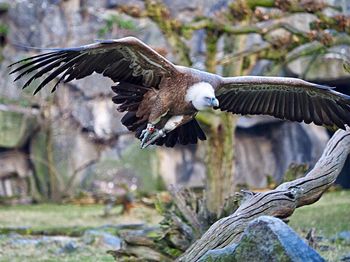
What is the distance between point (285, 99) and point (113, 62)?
5.23 ft

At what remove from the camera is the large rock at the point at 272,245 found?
3.70m

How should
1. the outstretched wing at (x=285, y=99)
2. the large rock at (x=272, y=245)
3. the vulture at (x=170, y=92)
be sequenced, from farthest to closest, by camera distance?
the outstretched wing at (x=285, y=99) < the vulture at (x=170, y=92) < the large rock at (x=272, y=245)

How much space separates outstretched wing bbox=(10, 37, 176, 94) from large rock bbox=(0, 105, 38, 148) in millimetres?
9540

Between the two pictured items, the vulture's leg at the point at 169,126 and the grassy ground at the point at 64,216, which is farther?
the grassy ground at the point at 64,216

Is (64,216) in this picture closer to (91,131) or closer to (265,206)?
(91,131)

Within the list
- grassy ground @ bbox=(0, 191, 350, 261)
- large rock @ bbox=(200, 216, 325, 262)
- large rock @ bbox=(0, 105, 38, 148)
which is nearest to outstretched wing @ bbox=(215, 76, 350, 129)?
grassy ground @ bbox=(0, 191, 350, 261)

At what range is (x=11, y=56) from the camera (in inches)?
646

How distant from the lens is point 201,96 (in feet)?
19.6

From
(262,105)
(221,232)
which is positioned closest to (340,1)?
(262,105)

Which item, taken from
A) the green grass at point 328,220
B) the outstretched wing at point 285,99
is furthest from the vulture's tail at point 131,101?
the green grass at point 328,220

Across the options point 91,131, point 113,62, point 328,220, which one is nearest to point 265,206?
point 113,62

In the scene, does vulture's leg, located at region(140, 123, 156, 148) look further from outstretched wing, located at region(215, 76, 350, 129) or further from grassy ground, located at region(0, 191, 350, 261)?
grassy ground, located at region(0, 191, 350, 261)

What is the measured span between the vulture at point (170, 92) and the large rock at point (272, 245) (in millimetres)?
2135

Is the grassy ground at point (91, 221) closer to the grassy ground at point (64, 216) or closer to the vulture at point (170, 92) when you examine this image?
the grassy ground at point (64, 216)
